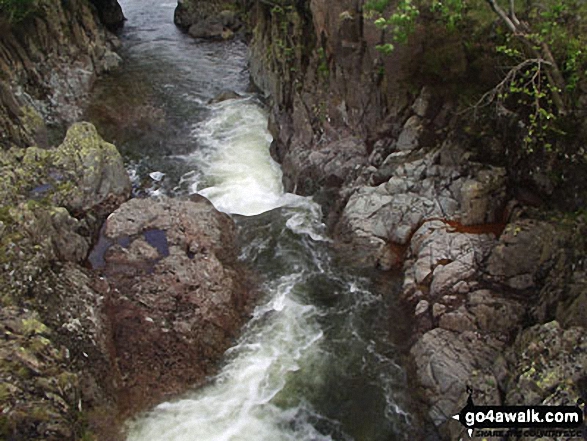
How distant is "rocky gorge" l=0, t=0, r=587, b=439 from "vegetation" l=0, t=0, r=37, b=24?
18.5ft

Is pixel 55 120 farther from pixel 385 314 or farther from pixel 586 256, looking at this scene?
pixel 586 256

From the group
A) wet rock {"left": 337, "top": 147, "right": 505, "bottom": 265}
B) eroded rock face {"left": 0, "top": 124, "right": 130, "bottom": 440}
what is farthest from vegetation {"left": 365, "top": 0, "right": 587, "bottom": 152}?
eroded rock face {"left": 0, "top": 124, "right": 130, "bottom": 440}

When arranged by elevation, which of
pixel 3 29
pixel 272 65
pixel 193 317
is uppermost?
pixel 3 29

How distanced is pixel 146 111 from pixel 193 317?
16.4m

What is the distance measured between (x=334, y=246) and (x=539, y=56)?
9116 millimetres

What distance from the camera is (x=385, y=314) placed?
1600 cm

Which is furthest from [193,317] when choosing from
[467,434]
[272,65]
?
[272,65]

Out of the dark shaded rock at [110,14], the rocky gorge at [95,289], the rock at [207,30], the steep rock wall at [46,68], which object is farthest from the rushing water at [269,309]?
the dark shaded rock at [110,14]

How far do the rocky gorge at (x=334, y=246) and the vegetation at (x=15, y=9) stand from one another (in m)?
5.63

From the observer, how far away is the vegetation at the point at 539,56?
13.8 m

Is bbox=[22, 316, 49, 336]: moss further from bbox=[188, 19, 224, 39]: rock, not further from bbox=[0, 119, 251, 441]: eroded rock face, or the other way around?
bbox=[188, 19, 224, 39]: rock

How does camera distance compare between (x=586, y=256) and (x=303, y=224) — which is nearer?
(x=586, y=256)

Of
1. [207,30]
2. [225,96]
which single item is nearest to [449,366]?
[225,96]

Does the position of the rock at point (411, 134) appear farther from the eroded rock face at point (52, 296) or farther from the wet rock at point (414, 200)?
the eroded rock face at point (52, 296)
